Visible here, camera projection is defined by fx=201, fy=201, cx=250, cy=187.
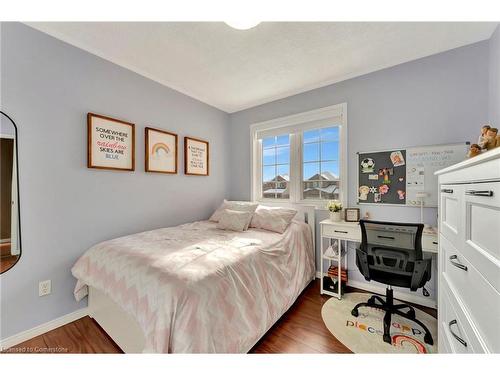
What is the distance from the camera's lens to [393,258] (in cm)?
163

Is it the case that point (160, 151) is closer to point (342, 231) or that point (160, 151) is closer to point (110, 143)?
point (110, 143)

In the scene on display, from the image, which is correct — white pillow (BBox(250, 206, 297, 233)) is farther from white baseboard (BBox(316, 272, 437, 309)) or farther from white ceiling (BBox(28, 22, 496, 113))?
white ceiling (BBox(28, 22, 496, 113))

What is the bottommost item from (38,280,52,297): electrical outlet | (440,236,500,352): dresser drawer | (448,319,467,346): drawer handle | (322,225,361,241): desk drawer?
(38,280,52,297): electrical outlet

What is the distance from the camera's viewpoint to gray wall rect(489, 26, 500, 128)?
1.57 m

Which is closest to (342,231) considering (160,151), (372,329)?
(372,329)

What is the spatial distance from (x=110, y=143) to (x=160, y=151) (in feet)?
1.77

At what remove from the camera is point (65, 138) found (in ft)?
5.83

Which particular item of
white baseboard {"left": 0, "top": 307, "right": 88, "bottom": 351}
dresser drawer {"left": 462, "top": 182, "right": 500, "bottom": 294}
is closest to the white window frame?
dresser drawer {"left": 462, "top": 182, "right": 500, "bottom": 294}

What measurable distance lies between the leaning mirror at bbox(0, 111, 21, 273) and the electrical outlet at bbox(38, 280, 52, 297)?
0.26 metres

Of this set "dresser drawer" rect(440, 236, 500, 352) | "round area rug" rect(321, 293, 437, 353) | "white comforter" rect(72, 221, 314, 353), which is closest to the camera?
"dresser drawer" rect(440, 236, 500, 352)

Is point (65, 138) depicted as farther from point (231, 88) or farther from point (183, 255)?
point (231, 88)

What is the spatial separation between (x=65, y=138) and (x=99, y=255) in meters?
1.08

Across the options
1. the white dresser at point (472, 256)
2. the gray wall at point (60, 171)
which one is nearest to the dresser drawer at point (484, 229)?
the white dresser at point (472, 256)
